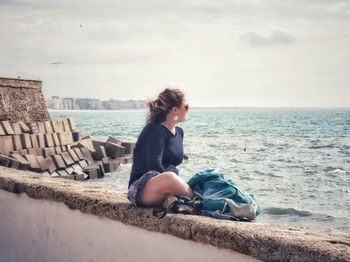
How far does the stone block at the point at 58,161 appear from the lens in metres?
20.3

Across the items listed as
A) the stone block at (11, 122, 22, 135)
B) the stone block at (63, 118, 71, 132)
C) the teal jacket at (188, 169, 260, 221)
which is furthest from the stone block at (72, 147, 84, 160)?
the teal jacket at (188, 169, 260, 221)

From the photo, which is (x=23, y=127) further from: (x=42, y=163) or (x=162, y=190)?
(x=162, y=190)

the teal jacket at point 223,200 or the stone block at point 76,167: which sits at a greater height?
the teal jacket at point 223,200

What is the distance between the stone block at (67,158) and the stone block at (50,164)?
3.19ft

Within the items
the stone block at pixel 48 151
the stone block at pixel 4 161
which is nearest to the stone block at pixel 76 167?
the stone block at pixel 48 151

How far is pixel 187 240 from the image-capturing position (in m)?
2.36

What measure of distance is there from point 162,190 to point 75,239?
0.69 metres

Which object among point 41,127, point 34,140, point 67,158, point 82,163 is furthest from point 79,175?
point 41,127

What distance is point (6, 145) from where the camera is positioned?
19.4 meters

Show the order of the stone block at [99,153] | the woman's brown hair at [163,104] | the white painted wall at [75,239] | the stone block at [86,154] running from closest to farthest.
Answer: the white painted wall at [75,239]
the woman's brown hair at [163,104]
the stone block at [86,154]
the stone block at [99,153]

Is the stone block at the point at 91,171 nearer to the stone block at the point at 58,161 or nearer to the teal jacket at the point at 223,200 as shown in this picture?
the stone block at the point at 58,161

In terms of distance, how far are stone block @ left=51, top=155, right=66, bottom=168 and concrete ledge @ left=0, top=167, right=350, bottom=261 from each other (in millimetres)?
17602

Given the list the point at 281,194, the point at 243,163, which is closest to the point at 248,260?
the point at 281,194

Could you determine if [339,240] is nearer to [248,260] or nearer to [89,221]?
[248,260]
